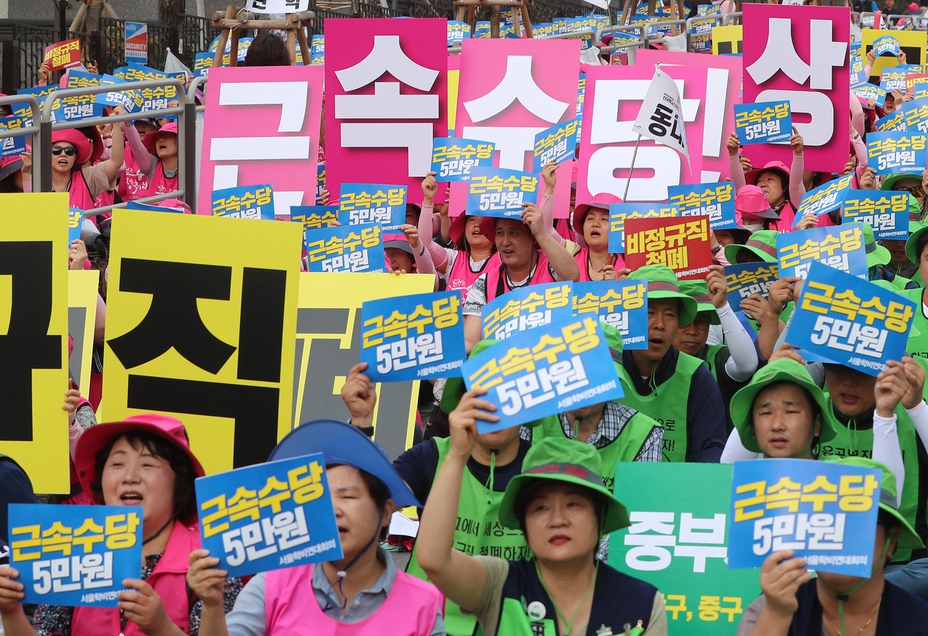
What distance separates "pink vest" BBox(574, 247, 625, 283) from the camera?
6.85 m

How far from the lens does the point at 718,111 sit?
9672mm

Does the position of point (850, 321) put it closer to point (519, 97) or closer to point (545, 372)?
point (545, 372)

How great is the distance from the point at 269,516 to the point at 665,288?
2.65 m

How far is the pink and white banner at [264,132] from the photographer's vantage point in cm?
845

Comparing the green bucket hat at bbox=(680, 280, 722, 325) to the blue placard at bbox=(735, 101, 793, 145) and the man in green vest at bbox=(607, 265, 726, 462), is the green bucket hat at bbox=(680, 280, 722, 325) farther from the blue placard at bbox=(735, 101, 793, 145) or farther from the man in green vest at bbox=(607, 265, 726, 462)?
the blue placard at bbox=(735, 101, 793, 145)

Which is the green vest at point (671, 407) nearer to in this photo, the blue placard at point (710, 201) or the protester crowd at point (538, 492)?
the protester crowd at point (538, 492)

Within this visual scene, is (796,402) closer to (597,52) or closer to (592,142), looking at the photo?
(592,142)

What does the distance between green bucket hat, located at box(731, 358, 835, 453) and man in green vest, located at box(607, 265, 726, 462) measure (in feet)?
1.72

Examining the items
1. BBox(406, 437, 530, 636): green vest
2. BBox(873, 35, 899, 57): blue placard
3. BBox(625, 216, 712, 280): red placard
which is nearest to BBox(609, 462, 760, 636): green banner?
BBox(406, 437, 530, 636): green vest

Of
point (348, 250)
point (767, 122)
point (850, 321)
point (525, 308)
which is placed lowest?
point (348, 250)

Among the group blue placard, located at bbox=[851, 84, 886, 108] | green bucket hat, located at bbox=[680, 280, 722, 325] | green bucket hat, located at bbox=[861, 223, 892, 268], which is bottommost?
green bucket hat, located at bbox=[680, 280, 722, 325]

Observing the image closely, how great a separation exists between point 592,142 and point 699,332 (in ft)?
10.8

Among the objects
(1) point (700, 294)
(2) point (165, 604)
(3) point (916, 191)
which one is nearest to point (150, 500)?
(2) point (165, 604)

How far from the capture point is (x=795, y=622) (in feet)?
10.9
